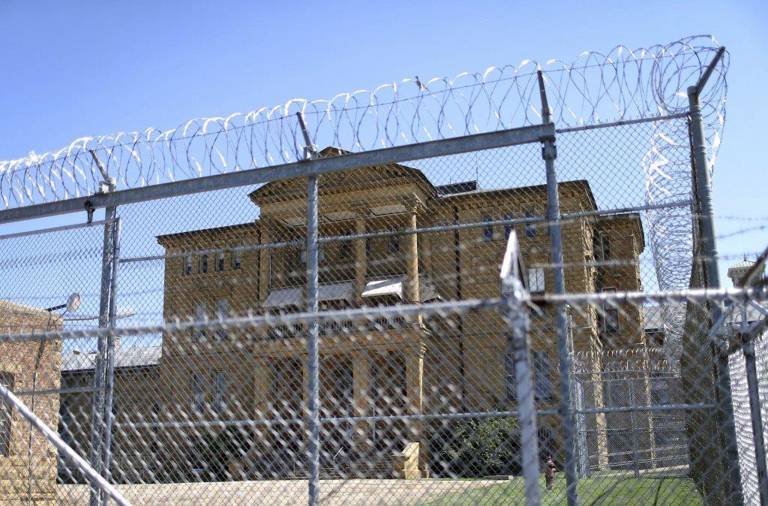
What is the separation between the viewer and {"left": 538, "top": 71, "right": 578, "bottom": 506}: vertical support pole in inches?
211

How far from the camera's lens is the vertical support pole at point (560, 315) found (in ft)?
17.6

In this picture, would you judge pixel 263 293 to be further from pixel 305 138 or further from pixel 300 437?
pixel 305 138

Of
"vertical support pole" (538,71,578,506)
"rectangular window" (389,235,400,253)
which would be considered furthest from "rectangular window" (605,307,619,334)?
"vertical support pole" (538,71,578,506)

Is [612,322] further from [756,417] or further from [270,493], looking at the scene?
[756,417]

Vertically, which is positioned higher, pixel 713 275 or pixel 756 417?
pixel 713 275

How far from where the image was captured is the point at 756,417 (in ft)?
15.5

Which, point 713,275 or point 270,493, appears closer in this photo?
point 713,275

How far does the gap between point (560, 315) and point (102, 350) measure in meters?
4.49

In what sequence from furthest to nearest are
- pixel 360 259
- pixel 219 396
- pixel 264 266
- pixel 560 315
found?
pixel 264 266
pixel 360 259
pixel 219 396
pixel 560 315

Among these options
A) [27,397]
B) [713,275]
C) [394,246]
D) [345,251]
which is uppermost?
[394,246]

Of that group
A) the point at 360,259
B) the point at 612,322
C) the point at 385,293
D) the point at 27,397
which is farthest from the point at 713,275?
the point at 612,322

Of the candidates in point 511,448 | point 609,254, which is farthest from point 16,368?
point 609,254

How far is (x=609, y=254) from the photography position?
21891mm

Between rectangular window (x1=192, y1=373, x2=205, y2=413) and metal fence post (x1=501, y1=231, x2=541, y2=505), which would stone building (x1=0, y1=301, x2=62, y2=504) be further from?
metal fence post (x1=501, y1=231, x2=541, y2=505)
